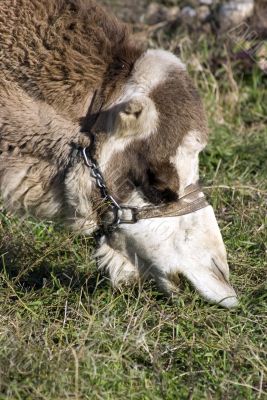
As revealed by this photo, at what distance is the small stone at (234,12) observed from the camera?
7.79m

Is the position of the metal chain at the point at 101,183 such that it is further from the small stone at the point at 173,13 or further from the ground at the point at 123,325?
the small stone at the point at 173,13

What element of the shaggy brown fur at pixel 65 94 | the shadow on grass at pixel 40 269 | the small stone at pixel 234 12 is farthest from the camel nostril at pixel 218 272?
the small stone at pixel 234 12

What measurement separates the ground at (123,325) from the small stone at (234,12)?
220 centimetres

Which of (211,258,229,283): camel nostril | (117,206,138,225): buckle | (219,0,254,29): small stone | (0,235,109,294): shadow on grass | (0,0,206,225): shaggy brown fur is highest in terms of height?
(0,0,206,225): shaggy brown fur

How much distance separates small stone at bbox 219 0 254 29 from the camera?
25.5 ft

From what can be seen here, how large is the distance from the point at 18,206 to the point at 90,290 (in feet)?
2.53

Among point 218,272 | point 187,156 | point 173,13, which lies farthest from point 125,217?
point 173,13

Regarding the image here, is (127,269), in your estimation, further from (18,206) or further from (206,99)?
(206,99)

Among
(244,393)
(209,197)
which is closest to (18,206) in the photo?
(244,393)

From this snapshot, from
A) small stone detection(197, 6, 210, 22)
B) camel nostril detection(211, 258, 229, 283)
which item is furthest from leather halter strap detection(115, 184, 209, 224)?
small stone detection(197, 6, 210, 22)

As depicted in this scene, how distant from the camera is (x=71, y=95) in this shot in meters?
3.98

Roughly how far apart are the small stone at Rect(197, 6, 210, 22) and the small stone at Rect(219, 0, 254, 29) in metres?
0.14

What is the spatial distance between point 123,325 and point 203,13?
177 inches

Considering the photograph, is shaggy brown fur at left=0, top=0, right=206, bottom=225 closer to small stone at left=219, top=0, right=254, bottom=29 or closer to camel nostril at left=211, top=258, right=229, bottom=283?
camel nostril at left=211, top=258, right=229, bottom=283
